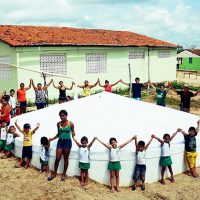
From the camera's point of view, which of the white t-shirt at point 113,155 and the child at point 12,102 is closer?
the white t-shirt at point 113,155

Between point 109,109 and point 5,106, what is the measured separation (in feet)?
9.16

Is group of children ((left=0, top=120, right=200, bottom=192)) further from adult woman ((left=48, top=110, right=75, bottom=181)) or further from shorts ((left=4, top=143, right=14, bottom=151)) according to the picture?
adult woman ((left=48, top=110, right=75, bottom=181))

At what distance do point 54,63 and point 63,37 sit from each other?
2248 millimetres

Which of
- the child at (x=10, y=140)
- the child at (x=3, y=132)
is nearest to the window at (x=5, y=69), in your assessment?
the child at (x=3, y=132)

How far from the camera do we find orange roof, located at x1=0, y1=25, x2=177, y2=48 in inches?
691

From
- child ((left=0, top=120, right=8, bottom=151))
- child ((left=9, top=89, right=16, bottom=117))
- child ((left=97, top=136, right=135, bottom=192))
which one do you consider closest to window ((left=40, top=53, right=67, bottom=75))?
child ((left=9, top=89, right=16, bottom=117))

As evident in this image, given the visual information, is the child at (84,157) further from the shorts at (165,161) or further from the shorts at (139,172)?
the shorts at (165,161)

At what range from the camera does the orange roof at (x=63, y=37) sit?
57.6 ft

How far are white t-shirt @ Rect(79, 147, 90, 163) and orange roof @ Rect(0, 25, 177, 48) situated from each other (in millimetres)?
10191

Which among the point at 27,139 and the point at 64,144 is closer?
the point at 64,144

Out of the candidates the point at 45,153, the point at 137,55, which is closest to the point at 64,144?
the point at 45,153

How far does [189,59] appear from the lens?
43719mm

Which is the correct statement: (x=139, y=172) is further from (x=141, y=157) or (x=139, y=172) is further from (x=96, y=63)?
(x=96, y=63)

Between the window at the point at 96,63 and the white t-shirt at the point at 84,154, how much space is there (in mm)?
12532
